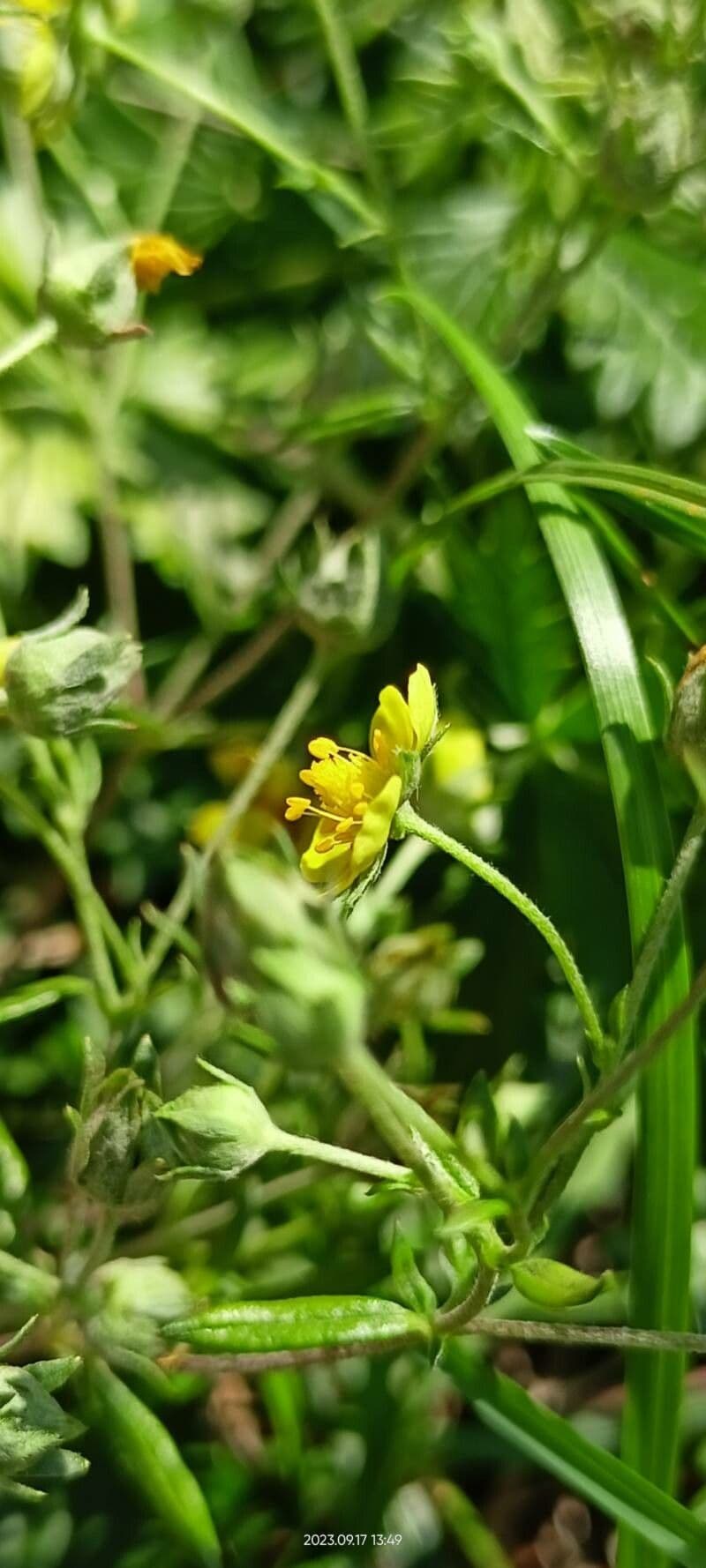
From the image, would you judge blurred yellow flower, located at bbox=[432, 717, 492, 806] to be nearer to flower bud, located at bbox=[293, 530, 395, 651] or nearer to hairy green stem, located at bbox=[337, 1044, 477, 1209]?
flower bud, located at bbox=[293, 530, 395, 651]

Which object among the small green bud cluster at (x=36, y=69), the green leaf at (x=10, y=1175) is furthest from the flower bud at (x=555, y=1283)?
the small green bud cluster at (x=36, y=69)

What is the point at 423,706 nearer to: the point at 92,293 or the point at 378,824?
the point at 378,824

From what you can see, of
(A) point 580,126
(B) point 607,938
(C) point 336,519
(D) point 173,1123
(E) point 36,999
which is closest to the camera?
(D) point 173,1123

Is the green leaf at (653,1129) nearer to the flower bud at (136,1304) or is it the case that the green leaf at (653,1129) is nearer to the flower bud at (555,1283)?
the flower bud at (555,1283)

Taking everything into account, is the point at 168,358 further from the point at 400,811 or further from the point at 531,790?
the point at 400,811

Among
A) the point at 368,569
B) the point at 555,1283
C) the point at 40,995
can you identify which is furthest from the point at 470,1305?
the point at 368,569

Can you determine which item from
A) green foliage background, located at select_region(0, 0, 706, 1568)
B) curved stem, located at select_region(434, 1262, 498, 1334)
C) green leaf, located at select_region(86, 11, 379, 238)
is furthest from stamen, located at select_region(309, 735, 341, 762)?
green leaf, located at select_region(86, 11, 379, 238)

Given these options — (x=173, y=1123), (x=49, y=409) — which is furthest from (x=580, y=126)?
(x=173, y=1123)
